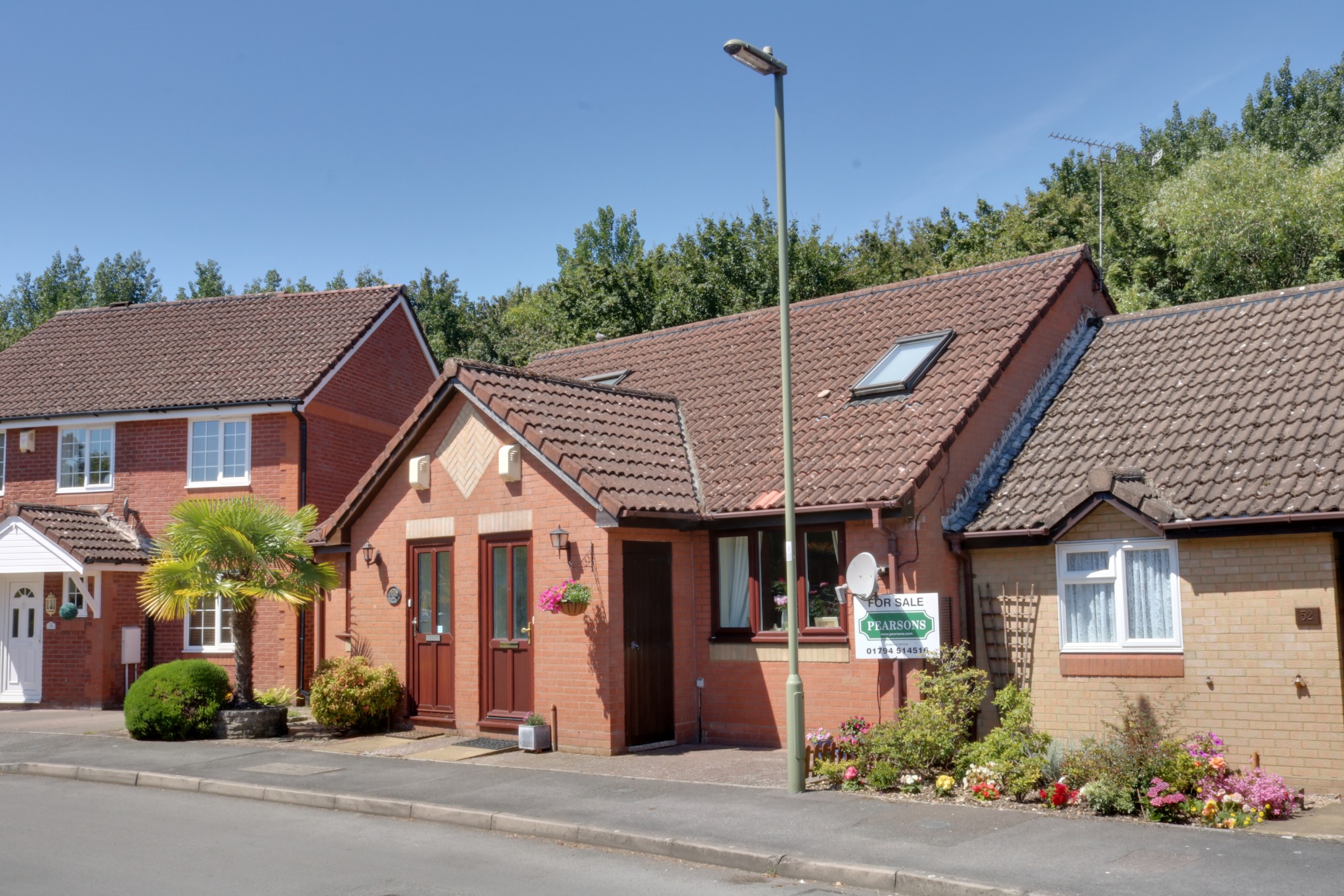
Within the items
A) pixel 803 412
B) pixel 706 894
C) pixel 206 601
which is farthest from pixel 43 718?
pixel 706 894

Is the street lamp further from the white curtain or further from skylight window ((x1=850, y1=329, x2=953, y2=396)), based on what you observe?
skylight window ((x1=850, y1=329, x2=953, y2=396))

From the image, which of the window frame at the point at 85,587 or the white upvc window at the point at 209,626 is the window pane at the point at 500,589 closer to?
the white upvc window at the point at 209,626

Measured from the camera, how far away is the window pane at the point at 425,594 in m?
17.0

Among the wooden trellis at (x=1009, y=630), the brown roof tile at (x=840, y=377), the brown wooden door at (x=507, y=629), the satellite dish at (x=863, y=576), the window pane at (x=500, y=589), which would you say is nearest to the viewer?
the satellite dish at (x=863, y=576)

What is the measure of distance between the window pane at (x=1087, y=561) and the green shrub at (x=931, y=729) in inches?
67.9

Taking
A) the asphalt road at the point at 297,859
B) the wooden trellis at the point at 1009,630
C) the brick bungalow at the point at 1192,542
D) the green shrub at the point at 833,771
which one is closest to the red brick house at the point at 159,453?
the asphalt road at the point at 297,859

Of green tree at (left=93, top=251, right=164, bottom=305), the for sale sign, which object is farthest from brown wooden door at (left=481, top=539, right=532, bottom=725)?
green tree at (left=93, top=251, right=164, bottom=305)

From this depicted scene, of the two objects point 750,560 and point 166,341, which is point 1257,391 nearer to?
point 750,560

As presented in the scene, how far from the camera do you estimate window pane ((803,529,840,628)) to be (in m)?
14.8

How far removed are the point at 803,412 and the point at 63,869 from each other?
11008mm

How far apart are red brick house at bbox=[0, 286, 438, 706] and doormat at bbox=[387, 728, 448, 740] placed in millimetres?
6709

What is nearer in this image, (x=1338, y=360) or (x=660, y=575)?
(x=1338, y=360)

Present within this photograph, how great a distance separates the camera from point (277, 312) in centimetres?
2717

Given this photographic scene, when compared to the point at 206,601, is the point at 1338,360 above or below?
above
